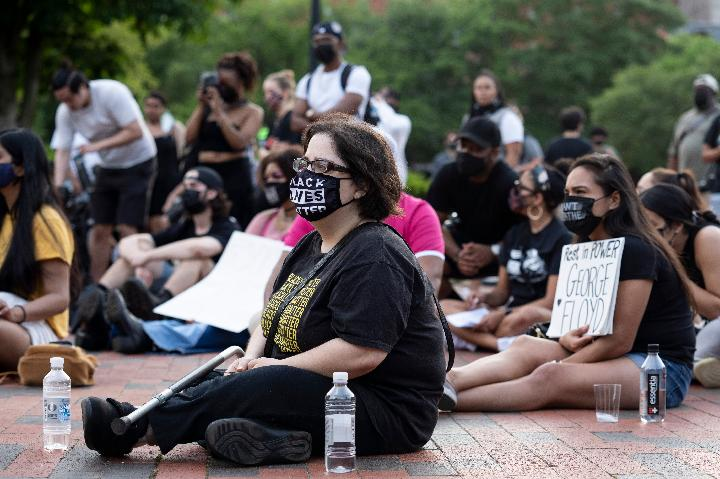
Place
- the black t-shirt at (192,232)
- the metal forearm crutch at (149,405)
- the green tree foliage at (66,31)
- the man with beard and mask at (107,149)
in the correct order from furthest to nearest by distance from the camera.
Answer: the green tree foliage at (66,31)
the man with beard and mask at (107,149)
the black t-shirt at (192,232)
the metal forearm crutch at (149,405)

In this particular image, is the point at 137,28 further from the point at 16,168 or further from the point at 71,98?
the point at 16,168

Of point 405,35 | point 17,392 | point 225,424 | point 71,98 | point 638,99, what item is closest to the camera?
point 225,424

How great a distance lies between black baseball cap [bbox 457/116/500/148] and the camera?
9.77 m

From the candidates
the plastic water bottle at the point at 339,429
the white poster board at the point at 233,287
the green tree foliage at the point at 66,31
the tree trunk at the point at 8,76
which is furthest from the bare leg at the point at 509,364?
the tree trunk at the point at 8,76

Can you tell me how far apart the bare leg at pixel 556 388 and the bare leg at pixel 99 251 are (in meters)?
6.12

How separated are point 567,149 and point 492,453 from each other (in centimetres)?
805

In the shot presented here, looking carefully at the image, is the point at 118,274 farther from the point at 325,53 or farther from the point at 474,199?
the point at 474,199

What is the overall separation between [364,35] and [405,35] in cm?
453

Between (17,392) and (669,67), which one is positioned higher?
(669,67)

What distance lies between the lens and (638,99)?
165 feet

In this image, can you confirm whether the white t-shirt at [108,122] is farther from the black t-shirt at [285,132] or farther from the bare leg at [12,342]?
the bare leg at [12,342]

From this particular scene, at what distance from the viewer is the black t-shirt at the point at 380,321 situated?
495cm

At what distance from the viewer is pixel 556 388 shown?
6.57m

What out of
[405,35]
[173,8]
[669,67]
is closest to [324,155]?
[173,8]
